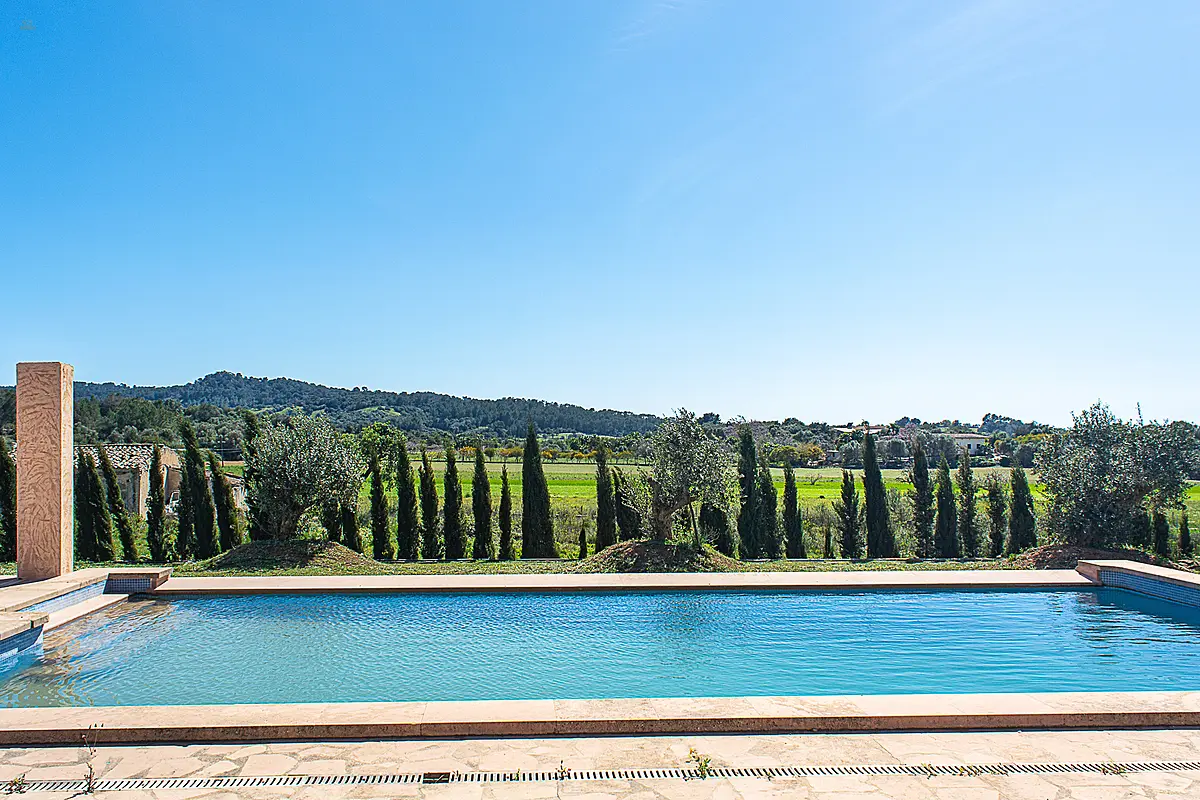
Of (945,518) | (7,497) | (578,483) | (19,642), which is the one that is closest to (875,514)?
(945,518)

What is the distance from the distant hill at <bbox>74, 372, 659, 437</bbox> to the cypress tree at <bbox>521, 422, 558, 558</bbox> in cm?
3206

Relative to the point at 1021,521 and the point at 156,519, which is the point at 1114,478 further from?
the point at 156,519

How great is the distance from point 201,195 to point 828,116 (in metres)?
10.7

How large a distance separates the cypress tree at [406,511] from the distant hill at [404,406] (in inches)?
1249

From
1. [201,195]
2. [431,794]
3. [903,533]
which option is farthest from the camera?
[903,533]

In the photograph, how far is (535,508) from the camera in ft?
57.7

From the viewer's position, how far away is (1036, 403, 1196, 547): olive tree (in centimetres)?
1395

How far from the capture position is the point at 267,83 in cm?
1170

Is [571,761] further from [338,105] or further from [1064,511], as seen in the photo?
[1064,511]

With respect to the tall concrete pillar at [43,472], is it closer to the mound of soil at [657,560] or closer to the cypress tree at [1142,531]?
the mound of soil at [657,560]

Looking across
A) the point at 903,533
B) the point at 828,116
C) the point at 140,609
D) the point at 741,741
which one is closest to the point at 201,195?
the point at 140,609

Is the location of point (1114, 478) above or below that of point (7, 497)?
below

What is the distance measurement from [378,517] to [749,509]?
29.2ft

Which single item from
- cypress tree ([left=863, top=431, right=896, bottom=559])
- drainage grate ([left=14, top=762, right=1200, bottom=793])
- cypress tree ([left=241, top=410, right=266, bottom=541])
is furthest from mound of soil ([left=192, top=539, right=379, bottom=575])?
cypress tree ([left=863, top=431, right=896, bottom=559])
